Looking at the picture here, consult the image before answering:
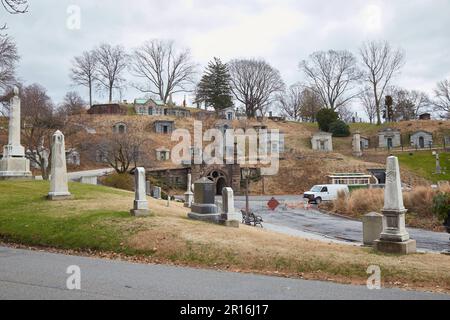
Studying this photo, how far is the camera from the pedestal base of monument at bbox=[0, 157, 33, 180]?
2269cm

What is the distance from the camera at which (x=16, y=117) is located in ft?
76.8

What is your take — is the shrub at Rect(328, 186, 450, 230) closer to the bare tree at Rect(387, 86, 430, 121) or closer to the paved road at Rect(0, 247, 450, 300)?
the paved road at Rect(0, 247, 450, 300)

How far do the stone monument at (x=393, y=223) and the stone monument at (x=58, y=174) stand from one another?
39.6 ft

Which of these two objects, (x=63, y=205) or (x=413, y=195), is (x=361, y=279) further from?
(x=413, y=195)

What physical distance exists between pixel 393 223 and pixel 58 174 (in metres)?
12.6

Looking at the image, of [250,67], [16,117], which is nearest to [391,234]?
[16,117]

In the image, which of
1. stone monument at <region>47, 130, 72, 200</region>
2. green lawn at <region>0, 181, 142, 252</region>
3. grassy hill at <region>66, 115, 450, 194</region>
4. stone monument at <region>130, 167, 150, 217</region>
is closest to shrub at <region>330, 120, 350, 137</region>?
grassy hill at <region>66, 115, 450, 194</region>

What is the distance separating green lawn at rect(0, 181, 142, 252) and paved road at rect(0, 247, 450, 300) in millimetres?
2173

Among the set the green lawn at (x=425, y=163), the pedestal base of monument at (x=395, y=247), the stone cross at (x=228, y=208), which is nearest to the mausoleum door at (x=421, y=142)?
the green lawn at (x=425, y=163)

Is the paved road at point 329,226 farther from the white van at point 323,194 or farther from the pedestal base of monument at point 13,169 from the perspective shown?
the pedestal base of monument at point 13,169

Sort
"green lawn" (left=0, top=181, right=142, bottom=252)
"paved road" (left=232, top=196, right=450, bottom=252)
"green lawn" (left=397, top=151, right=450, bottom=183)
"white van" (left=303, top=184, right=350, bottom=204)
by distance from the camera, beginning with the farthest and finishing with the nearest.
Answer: "green lawn" (left=397, top=151, right=450, bottom=183) → "white van" (left=303, top=184, right=350, bottom=204) → "paved road" (left=232, top=196, right=450, bottom=252) → "green lawn" (left=0, top=181, right=142, bottom=252)

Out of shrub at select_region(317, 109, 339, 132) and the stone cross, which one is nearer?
the stone cross

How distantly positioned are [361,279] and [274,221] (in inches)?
802

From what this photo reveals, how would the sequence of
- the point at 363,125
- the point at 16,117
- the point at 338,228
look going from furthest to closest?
the point at 363,125, the point at 338,228, the point at 16,117
